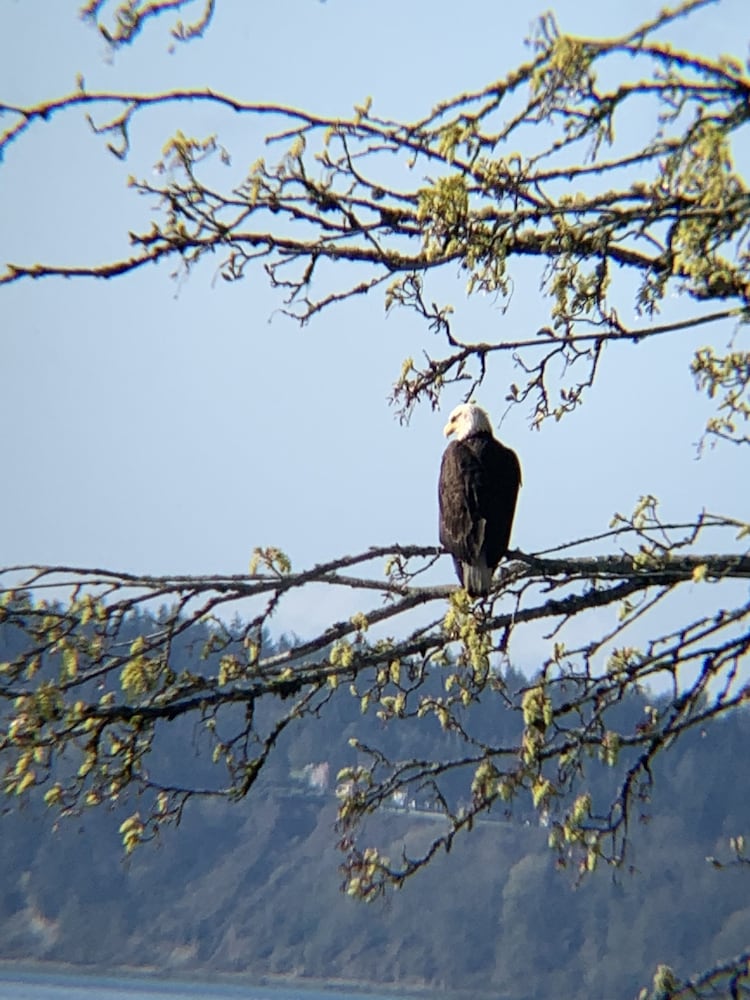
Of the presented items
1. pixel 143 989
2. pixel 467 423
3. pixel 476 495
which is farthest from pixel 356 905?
pixel 476 495

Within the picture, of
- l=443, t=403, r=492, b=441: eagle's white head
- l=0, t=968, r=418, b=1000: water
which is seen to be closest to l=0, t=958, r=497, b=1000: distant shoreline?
l=0, t=968, r=418, b=1000: water

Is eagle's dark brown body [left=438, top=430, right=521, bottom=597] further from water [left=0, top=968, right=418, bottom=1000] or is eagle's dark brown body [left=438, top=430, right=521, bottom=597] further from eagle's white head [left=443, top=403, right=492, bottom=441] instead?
water [left=0, top=968, right=418, bottom=1000]

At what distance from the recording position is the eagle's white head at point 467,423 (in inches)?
432

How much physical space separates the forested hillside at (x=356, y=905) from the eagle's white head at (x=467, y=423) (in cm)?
14348

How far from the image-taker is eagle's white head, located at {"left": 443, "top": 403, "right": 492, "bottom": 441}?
36.0 ft

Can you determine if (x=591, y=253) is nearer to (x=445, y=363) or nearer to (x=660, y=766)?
(x=445, y=363)

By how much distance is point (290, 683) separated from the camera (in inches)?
329

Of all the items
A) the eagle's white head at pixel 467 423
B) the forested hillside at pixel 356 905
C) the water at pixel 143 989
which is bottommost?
the eagle's white head at pixel 467 423

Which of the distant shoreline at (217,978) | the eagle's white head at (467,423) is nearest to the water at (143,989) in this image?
the distant shoreline at (217,978)

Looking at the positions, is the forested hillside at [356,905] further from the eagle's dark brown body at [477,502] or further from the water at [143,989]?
the eagle's dark brown body at [477,502]

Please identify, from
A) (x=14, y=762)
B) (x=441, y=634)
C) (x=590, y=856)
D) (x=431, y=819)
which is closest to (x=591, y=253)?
(x=441, y=634)

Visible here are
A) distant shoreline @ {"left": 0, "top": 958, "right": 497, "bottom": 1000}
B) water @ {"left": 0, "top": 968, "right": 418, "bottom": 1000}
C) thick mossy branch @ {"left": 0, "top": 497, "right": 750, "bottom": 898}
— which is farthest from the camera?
distant shoreline @ {"left": 0, "top": 958, "right": 497, "bottom": 1000}

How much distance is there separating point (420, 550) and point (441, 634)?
1.78 feet

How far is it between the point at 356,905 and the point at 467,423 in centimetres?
15348
